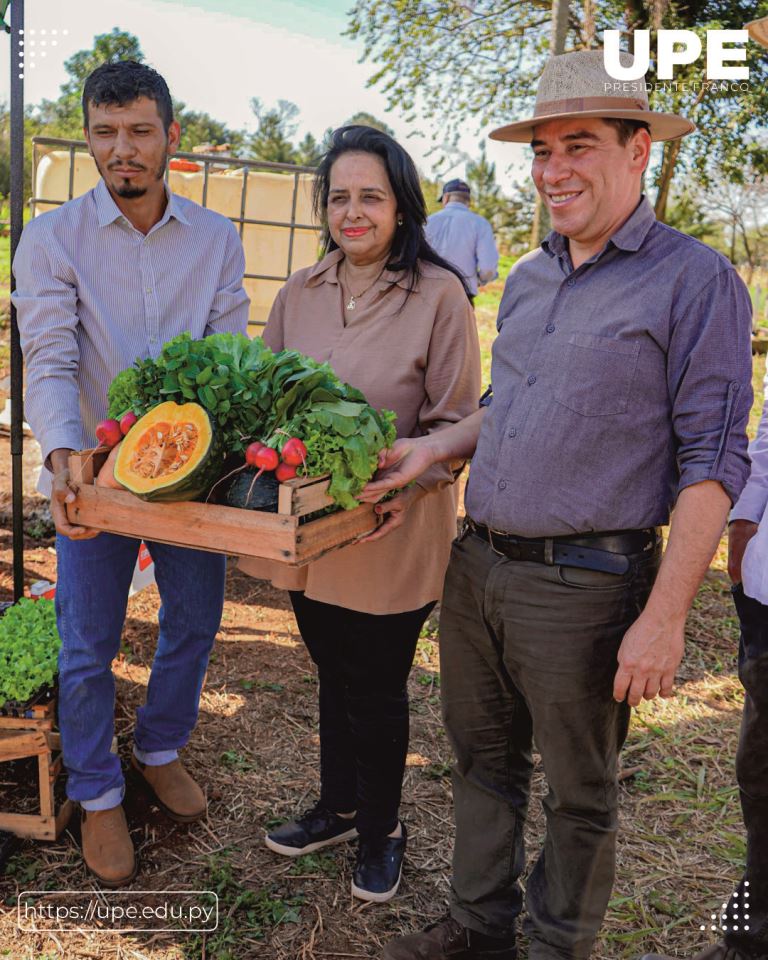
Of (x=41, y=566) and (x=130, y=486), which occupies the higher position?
(x=130, y=486)

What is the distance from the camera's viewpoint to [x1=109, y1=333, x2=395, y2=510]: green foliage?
2.11 m

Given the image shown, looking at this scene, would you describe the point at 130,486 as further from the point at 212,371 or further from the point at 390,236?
the point at 390,236

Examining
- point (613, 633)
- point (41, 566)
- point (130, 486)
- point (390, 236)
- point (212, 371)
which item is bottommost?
point (41, 566)

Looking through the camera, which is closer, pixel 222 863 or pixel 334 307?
pixel 334 307

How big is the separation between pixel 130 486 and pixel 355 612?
0.78 metres

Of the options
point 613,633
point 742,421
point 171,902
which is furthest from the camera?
point 171,902

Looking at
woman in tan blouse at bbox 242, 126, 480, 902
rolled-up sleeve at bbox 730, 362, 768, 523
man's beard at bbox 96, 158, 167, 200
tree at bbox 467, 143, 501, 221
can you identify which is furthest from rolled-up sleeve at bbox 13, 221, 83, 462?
tree at bbox 467, 143, 501, 221

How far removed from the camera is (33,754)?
288cm

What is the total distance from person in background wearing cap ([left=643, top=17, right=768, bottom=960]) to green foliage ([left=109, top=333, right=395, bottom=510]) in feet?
3.05

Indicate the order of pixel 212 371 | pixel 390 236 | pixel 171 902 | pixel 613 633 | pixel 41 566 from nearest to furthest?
pixel 613 633, pixel 212 371, pixel 390 236, pixel 171 902, pixel 41 566

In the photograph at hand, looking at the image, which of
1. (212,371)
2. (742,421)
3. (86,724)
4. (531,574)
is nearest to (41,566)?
(86,724)

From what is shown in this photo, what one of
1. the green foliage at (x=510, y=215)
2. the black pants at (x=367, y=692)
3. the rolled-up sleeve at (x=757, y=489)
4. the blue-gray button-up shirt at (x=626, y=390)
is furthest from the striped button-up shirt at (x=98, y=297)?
the green foliage at (x=510, y=215)

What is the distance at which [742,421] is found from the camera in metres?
1.91

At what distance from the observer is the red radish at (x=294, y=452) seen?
2047mm
